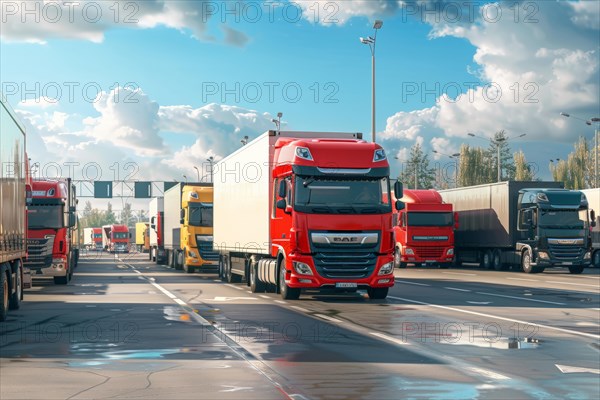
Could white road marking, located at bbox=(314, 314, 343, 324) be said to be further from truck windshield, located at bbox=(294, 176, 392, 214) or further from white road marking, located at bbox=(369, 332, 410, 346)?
truck windshield, located at bbox=(294, 176, 392, 214)

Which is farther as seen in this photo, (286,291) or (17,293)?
(286,291)

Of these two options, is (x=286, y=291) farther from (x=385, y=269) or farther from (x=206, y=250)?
(x=206, y=250)

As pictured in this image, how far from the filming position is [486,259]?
47094 mm

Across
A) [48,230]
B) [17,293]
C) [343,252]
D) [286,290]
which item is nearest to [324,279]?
[343,252]

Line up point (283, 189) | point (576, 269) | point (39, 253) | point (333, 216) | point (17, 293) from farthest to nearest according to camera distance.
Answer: point (576, 269)
point (39, 253)
point (283, 189)
point (333, 216)
point (17, 293)

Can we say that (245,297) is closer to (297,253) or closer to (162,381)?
(297,253)

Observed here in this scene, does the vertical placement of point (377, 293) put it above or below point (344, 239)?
below

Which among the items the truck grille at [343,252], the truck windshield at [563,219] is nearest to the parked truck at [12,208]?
the truck grille at [343,252]

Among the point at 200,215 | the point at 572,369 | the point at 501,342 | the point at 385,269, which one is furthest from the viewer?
the point at 200,215

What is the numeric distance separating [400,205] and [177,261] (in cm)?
2504

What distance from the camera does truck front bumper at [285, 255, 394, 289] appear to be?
68.8ft

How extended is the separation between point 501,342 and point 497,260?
32507 millimetres

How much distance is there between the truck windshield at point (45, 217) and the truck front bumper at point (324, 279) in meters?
12.0

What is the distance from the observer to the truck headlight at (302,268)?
21.0 metres
